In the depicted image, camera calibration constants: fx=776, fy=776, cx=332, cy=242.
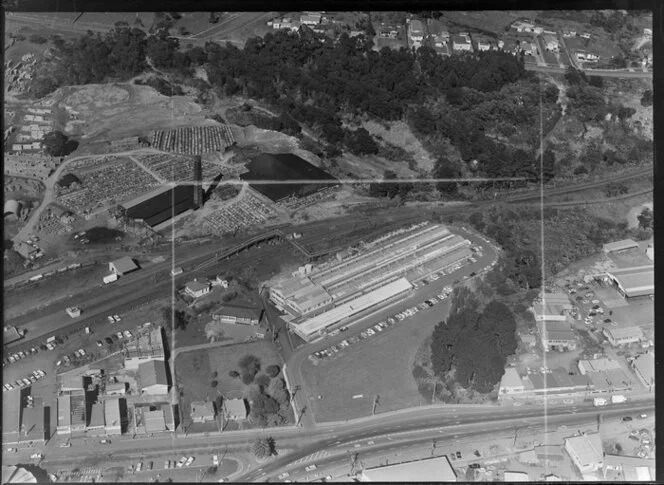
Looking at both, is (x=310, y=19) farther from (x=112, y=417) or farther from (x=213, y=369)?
(x=112, y=417)

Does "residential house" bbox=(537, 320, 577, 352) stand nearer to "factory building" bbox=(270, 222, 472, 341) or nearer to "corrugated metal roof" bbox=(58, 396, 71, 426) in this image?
"factory building" bbox=(270, 222, 472, 341)

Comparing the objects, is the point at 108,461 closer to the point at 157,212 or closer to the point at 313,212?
the point at 157,212

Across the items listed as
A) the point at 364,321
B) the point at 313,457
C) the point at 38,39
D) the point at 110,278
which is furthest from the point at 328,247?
the point at 38,39

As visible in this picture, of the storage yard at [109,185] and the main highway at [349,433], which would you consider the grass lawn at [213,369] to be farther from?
the storage yard at [109,185]

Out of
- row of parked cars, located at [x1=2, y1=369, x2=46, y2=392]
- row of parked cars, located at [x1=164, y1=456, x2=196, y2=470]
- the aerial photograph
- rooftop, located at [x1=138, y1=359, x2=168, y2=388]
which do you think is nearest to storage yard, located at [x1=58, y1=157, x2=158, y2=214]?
A: the aerial photograph

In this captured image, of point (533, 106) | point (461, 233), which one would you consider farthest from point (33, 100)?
point (533, 106)

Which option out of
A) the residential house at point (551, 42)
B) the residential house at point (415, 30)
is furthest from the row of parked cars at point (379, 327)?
the residential house at point (551, 42)
